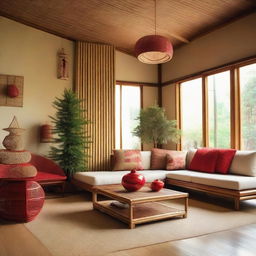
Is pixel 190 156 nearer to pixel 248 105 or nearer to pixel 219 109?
pixel 219 109

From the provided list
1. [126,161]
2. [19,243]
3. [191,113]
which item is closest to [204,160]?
[126,161]

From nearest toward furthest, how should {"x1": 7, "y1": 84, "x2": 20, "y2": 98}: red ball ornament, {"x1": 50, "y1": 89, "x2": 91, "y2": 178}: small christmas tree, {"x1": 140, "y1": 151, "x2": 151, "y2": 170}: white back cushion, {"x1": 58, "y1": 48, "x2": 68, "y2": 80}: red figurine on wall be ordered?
1. {"x1": 50, "y1": 89, "x2": 91, "y2": 178}: small christmas tree
2. {"x1": 7, "y1": 84, "x2": 20, "y2": 98}: red ball ornament
3. {"x1": 140, "y1": 151, "x2": 151, "y2": 170}: white back cushion
4. {"x1": 58, "y1": 48, "x2": 68, "y2": 80}: red figurine on wall

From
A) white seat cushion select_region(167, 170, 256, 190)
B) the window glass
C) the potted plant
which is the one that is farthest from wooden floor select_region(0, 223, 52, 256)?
the window glass

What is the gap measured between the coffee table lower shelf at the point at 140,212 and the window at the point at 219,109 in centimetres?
246

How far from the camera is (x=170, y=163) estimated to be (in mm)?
5641

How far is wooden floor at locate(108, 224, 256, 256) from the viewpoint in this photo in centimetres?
249

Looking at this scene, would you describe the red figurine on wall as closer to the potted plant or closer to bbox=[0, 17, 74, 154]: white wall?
bbox=[0, 17, 74, 154]: white wall

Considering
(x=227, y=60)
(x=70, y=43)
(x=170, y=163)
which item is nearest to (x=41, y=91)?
(x=70, y=43)

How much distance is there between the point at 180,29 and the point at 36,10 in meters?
2.78

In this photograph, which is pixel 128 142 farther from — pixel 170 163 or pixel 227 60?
pixel 227 60

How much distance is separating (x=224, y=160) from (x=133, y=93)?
3.07 metres

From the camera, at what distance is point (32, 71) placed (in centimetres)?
611

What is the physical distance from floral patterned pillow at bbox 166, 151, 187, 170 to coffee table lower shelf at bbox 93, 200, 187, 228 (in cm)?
175

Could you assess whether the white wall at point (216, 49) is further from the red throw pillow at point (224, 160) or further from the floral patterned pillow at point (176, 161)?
the floral patterned pillow at point (176, 161)
